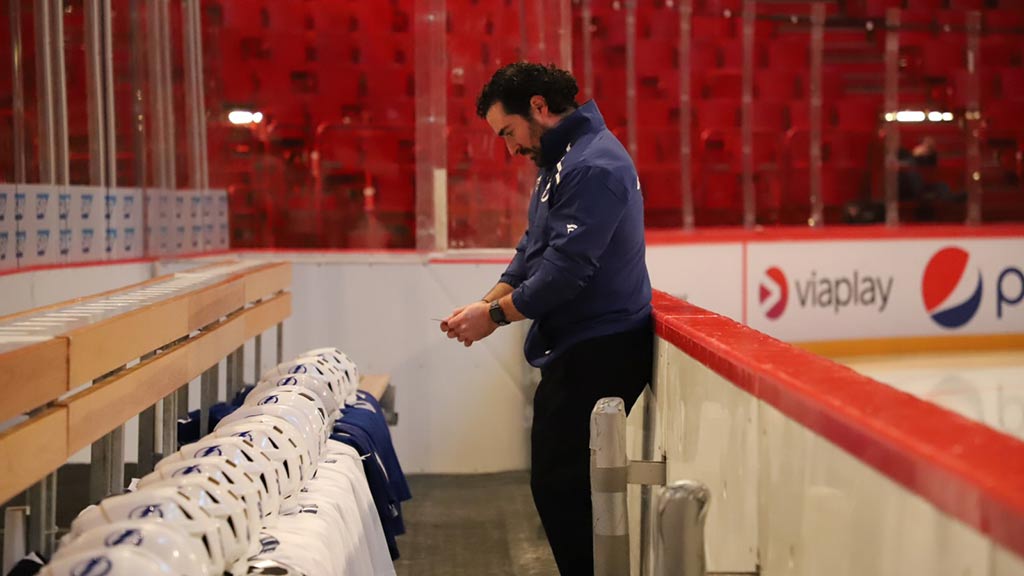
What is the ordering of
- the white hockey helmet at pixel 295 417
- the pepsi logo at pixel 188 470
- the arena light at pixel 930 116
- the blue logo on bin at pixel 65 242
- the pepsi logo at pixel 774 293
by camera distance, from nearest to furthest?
the pepsi logo at pixel 188 470
the white hockey helmet at pixel 295 417
the blue logo on bin at pixel 65 242
the pepsi logo at pixel 774 293
the arena light at pixel 930 116

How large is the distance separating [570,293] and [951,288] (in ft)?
17.5

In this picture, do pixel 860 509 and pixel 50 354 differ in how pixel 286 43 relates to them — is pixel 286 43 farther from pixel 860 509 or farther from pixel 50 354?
pixel 860 509

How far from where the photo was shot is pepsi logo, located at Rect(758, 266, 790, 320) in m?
6.79

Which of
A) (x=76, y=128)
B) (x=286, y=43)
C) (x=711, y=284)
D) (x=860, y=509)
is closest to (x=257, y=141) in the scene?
(x=286, y=43)

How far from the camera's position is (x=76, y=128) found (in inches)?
178

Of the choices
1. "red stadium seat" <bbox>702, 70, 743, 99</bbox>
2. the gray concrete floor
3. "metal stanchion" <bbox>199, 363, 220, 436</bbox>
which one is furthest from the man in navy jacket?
"red stadium seat" <bbox>702, 70, 743, 99</bbox>

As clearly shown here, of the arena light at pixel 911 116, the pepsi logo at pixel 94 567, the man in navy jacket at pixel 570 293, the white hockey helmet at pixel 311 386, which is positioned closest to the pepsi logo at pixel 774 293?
the arena light at pixel 911 116

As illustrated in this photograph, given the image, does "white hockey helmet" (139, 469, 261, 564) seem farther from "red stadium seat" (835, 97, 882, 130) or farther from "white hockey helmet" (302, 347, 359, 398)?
"red stadium seat" (835, 97, 882, 130)

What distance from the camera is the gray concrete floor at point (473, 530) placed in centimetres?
361

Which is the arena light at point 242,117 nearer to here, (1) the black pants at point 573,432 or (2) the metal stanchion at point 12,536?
(1) the black pants at point 573,432

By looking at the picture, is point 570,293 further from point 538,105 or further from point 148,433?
point 148,433

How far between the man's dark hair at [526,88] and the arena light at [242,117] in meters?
3.26

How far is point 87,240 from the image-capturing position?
4.39m

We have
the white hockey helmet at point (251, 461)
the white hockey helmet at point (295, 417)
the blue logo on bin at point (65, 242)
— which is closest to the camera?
the white hockey helmet at point (251, 461)
